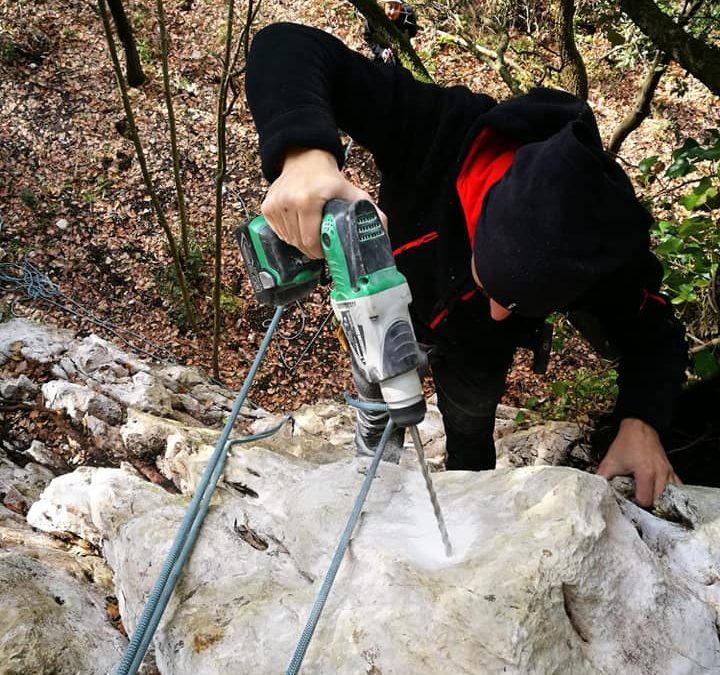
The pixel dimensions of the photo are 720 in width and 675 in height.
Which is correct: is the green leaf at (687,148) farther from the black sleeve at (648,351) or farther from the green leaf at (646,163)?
the black sleeve at (648,351)

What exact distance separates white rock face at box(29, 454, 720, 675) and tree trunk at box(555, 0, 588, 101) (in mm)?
3653

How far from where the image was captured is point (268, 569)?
6.00ft

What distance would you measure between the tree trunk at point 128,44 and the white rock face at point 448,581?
621 centimetres

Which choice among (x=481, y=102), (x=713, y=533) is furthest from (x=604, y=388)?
(x=481, y=102)

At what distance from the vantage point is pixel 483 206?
1484 mm

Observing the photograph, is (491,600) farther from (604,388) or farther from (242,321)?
(242,321)

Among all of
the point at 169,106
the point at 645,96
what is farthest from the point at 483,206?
the point at 645,96

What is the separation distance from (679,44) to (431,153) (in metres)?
1.46

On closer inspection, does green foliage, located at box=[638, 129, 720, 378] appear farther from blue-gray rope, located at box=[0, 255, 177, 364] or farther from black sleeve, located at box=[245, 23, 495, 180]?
blue-gray rope, located at box=[0, 255, 177, 364]

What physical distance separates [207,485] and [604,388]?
9.48ft

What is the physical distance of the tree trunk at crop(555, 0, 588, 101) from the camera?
4117mm

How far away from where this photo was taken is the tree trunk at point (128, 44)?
20.1 feet

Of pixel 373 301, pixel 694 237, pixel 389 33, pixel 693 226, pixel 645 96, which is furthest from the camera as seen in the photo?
pixel 645 96

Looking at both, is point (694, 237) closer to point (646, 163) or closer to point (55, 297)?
point (646, 163)
